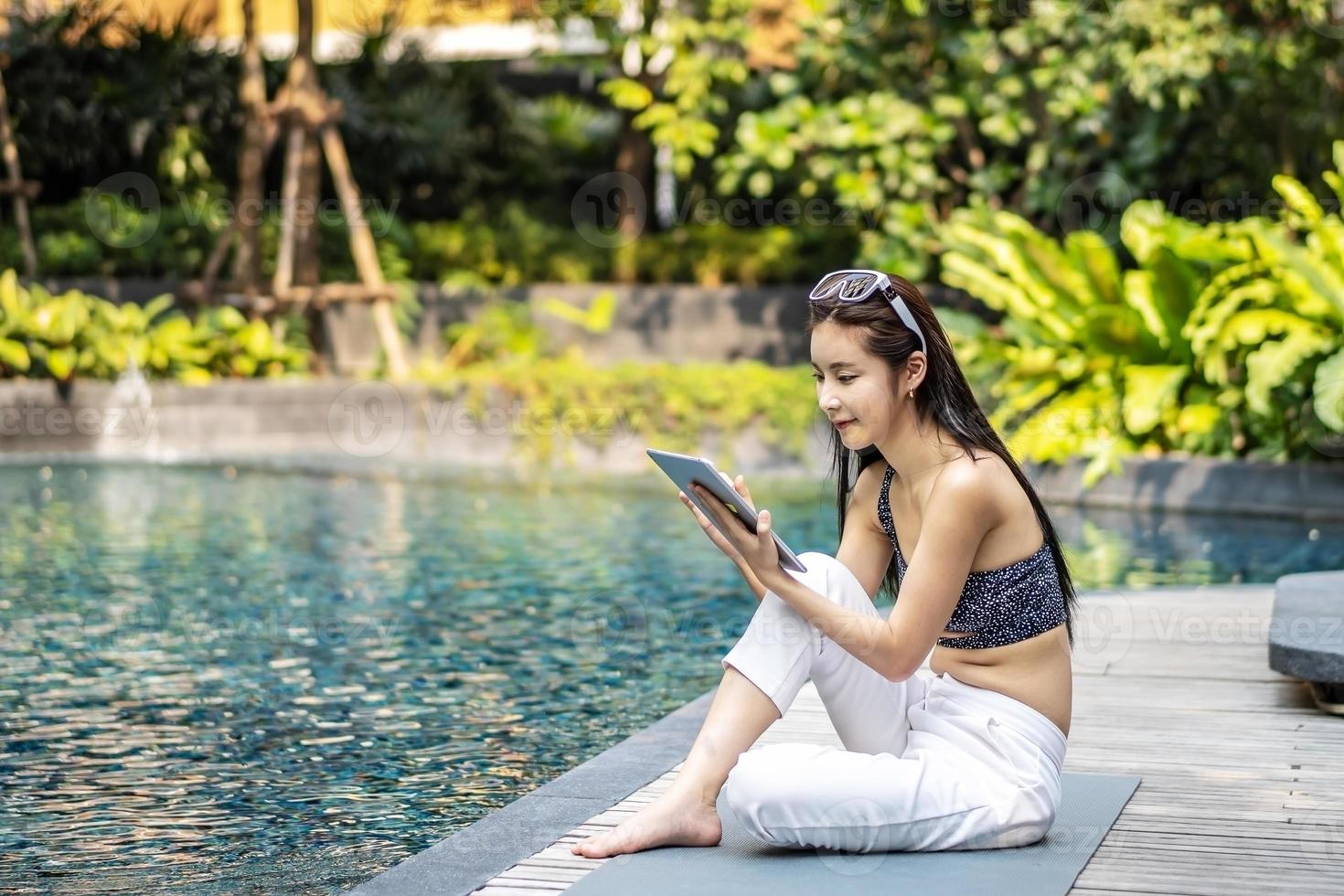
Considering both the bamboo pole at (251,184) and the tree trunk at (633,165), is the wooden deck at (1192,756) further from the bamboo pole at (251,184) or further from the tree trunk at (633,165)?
the tree trunk at (633,165)

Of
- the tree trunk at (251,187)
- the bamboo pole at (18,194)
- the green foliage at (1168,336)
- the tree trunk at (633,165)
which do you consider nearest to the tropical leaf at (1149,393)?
the green foliage at (1168,336)

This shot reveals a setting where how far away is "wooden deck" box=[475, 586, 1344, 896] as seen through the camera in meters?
3.19

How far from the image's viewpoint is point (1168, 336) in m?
10.4

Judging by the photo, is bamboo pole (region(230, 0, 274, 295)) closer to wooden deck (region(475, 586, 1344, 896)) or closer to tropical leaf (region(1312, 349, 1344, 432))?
tropical leaf (region(1312, 349, 1344, 432))

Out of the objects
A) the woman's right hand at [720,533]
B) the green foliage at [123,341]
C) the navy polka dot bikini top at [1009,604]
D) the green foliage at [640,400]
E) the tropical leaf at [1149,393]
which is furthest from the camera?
the green foliage at [123,341]

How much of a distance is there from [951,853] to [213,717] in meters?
2.76

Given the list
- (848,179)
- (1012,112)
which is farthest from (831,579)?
(1012,112)

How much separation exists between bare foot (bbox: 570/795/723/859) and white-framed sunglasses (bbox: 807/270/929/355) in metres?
1.01

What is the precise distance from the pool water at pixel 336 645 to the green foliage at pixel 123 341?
1981mm

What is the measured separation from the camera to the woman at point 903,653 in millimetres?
3203

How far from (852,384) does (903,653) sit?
525 millimetres

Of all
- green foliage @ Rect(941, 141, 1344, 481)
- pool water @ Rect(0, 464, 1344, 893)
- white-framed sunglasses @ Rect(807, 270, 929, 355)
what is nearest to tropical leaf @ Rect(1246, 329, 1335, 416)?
green foliage @ Rect(941, 141, 1344, 481)

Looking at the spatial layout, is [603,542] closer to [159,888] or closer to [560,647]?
[560,647]

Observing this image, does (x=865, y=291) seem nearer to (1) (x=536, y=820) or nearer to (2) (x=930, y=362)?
(2) (x=930, y=362)
